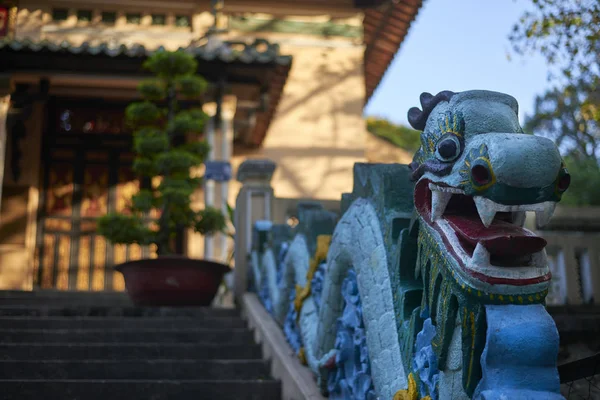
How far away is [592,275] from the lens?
541 centimetres

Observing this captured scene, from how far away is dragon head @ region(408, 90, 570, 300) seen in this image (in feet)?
6.69

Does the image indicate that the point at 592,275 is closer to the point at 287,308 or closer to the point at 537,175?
the point at 287,308

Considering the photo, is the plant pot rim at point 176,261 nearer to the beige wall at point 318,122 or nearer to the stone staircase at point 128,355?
the stone staircase at point 128,355

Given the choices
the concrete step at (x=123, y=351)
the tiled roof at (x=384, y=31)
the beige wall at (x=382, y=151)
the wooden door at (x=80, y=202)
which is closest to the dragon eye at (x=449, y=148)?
the concrete step at (x=123, y=351)

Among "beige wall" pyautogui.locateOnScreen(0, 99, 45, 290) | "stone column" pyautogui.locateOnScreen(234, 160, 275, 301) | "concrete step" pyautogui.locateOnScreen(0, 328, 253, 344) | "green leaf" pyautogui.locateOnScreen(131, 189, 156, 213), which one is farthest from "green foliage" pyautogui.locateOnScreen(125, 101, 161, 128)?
"beige wall" pyautogui.locateOnScreen(0, 99, 45, 290)

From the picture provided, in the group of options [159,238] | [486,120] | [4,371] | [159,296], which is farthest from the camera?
[159,238]

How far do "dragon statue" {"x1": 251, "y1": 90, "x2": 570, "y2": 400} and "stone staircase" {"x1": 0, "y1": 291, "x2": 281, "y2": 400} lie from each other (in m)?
1.21

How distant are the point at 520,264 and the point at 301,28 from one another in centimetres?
1045

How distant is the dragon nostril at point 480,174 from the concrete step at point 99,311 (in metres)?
3.94

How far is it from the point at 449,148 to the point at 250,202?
4297mm

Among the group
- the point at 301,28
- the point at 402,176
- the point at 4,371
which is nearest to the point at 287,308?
the point at 4,371

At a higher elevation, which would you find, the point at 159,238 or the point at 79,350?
the point at 159,238

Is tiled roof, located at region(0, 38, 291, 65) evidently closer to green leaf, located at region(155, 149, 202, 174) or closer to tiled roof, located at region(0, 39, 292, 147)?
tiled roof, located at region(0, 39, 292, 147)

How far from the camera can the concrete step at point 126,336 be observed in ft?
16.0
